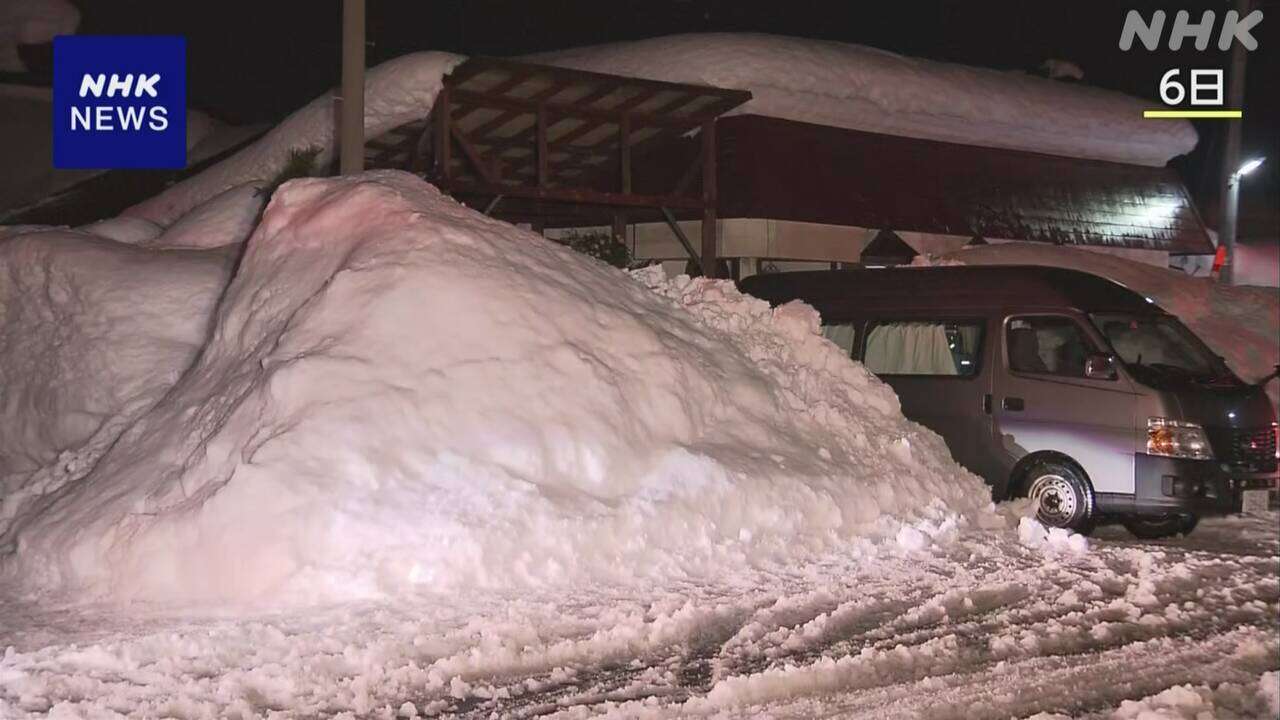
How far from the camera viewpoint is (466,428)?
776cm

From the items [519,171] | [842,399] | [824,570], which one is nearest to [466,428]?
[824,570]

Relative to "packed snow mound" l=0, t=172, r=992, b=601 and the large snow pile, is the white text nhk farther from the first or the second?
the large snow pile

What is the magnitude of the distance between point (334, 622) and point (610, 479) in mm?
2381

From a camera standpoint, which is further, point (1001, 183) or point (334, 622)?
point (1001, 183)

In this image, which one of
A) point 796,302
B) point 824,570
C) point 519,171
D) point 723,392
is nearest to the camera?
point 824,570

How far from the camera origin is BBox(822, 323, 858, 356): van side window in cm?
1169

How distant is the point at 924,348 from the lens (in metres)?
11.2

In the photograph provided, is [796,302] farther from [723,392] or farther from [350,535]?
[350,535]

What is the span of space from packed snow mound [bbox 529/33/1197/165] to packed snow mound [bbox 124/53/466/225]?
150 inches

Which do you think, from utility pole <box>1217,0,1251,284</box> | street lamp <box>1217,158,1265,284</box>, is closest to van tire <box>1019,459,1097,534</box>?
utility pole <box>1217,0,1251,284</box>

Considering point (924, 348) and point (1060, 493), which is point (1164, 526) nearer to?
point (1060, 493)

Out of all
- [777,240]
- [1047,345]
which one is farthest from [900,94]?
[1047,345]

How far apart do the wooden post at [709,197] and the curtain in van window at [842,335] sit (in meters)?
5.92

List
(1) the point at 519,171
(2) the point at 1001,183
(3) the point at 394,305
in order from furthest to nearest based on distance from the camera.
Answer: (2) the point at 1001,183 < (1) the point at 519,171 < (3) the point at 394,305
